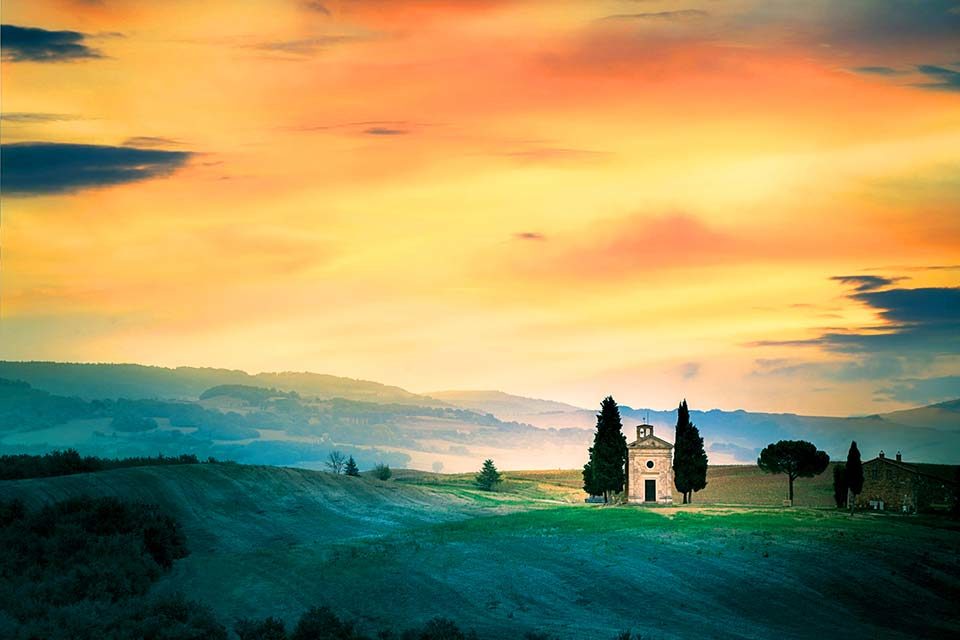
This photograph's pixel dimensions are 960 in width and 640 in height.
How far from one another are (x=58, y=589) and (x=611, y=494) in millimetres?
68160

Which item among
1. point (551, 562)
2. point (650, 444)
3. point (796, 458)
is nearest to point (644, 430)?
point (650, 444)

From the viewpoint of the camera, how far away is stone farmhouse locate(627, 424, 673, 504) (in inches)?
4205

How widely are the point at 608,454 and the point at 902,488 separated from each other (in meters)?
29.8

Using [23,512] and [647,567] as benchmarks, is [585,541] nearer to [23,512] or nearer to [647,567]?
[647,567]

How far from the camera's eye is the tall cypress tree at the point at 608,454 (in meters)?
106

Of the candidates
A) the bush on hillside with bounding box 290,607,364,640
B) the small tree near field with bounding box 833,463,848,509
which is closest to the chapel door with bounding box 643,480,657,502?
the small tree near field with bounding box 833,463,848,509

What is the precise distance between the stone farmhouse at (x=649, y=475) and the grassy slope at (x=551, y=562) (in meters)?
11.5

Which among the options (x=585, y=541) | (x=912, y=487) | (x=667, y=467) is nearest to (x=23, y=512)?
(x=585, y=541)

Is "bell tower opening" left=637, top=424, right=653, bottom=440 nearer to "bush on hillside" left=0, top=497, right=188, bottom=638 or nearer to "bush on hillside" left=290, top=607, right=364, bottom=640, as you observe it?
"bush on hillside" left=0, top=497, right=188, bottom=638

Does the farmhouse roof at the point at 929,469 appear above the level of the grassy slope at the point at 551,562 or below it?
above

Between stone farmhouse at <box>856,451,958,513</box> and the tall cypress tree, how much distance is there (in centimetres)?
2509

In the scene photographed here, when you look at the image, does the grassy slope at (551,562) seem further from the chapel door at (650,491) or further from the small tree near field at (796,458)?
the small tree near field at (796,458)

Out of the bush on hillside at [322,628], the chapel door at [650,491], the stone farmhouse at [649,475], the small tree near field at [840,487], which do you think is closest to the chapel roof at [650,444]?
the stone farmhouse at [649,475]

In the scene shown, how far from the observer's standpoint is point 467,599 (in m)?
53.4
